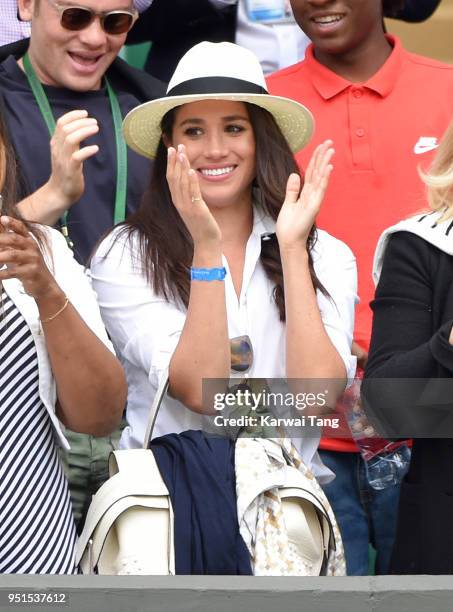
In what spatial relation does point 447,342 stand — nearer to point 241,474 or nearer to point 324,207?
point 241,474

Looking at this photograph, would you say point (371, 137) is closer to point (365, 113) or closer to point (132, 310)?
point (365, 113)

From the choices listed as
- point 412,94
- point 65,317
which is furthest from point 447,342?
point 412,94

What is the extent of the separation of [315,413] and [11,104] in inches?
53.1

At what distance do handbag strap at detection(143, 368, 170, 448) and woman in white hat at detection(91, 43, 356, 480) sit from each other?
9cm

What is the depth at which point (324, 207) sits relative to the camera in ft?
15.1

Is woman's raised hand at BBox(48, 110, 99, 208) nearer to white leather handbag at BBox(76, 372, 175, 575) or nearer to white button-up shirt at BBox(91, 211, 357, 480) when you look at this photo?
white button-up shirt at BBox(91, 211, 357, 480)

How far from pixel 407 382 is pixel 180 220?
3.39ft

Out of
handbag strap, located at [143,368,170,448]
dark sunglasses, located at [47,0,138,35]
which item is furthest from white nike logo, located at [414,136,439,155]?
handbag strap, located at [143,368,170,448]

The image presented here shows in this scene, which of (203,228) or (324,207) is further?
(324,207)

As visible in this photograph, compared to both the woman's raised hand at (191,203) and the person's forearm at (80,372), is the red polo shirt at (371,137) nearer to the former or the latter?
the woman's raised hand at (191,203)

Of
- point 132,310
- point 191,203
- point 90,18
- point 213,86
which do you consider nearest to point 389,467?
point 132,310

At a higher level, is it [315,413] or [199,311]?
[199,311]

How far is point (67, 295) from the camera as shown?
3.54 metres

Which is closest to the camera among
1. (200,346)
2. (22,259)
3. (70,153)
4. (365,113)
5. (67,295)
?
(22,259)
